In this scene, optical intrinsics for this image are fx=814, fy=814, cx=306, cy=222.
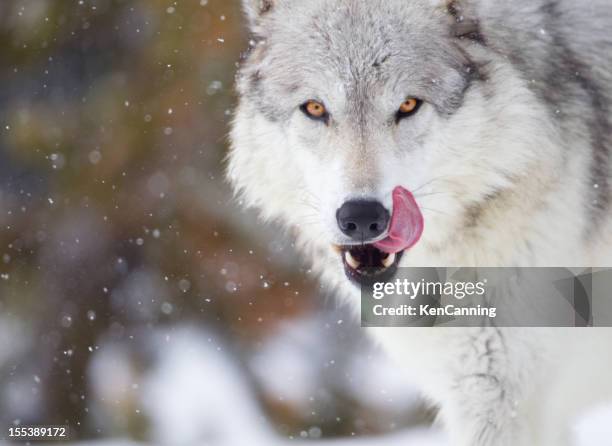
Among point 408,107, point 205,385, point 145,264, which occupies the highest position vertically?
point 145,264

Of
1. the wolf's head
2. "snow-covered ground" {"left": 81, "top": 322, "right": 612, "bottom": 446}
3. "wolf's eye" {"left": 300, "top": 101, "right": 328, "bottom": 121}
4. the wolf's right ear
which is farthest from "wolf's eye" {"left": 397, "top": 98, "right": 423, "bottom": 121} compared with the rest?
"snow-covered ground" {"left": 81, "top": 322, "right": 612, "bottom": 446}

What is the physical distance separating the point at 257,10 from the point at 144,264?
417cm

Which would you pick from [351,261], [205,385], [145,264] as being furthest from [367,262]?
[145,264]

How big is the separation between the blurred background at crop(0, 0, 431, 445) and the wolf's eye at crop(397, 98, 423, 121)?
13.1 feet

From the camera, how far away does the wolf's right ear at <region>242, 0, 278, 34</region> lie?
3049 mm

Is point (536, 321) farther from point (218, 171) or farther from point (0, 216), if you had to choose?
point (0, 216)

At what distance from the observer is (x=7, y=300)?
695 centimetres

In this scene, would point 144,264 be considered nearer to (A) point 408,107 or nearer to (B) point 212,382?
(B) point 212,382

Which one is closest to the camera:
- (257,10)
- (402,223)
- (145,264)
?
(402,223)

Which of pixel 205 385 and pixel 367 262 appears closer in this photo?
pixel 367 262

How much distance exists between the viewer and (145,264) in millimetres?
6902

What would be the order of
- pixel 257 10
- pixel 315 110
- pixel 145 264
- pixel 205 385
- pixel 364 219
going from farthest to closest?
pixel 145 264 < pixel 205 385 < pixel 257 10 < pixel 315 110 < pixel 364 219

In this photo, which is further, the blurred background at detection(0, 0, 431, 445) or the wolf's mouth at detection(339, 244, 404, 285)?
the blurred background at detection(0, 0, 431, 445)

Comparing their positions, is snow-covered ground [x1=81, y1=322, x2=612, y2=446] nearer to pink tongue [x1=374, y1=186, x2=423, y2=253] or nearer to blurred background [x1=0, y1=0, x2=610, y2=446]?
blurred background [x1=0, y1=0, x2=610, y2=446]
